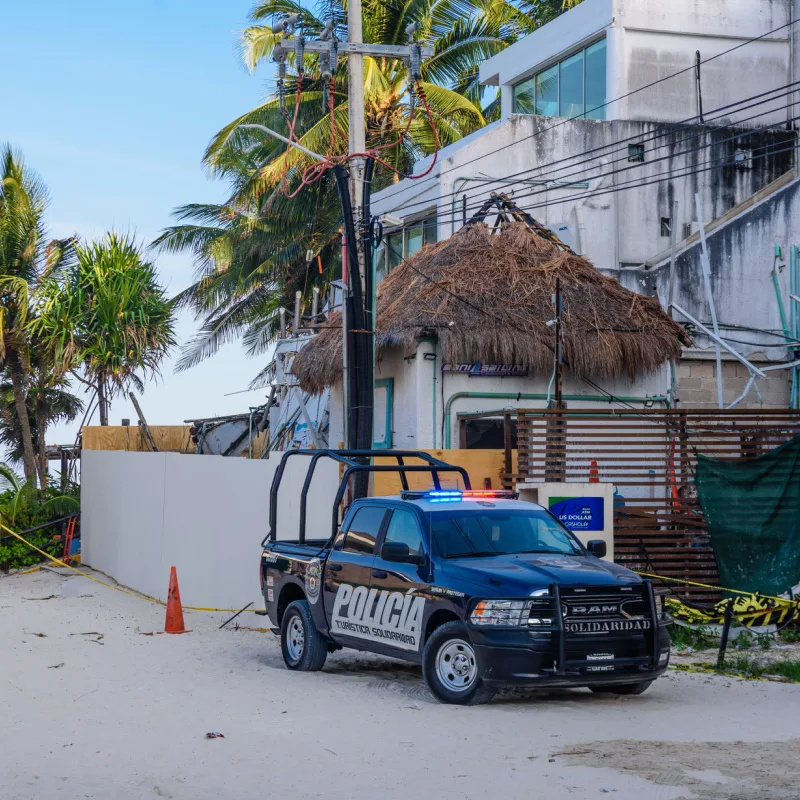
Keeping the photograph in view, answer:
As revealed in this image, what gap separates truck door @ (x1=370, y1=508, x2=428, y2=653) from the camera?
10359mm

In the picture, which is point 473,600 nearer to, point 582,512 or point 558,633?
point 558,633

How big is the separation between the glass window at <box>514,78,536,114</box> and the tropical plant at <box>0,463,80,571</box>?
597 inches

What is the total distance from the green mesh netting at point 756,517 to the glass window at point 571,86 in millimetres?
16651

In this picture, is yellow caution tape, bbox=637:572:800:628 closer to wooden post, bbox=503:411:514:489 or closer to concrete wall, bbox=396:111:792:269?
wooden post, bbox=503:411:514:489

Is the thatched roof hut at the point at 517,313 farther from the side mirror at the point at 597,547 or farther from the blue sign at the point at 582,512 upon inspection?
the side mirror at the point at 597,547

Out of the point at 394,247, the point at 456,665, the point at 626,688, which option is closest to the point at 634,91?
the point at 394,247

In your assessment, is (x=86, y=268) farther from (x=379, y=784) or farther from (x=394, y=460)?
(x=379, y=784)

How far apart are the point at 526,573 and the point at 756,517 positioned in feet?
18.4

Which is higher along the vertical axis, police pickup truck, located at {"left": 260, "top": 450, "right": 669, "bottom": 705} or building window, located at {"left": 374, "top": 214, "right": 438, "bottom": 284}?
building window, located at {"left": 374, "top": 214, "right": 438, "bottom": 284}

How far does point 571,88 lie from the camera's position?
29.8 m

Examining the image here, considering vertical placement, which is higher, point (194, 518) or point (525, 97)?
point (525, 97)

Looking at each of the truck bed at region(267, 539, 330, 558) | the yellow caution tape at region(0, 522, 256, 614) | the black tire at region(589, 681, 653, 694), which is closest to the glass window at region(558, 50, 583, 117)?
the yellow caution tape at region(0, 522, 256, 614)

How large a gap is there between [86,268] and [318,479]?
13151 millimetres

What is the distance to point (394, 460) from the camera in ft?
59.5
